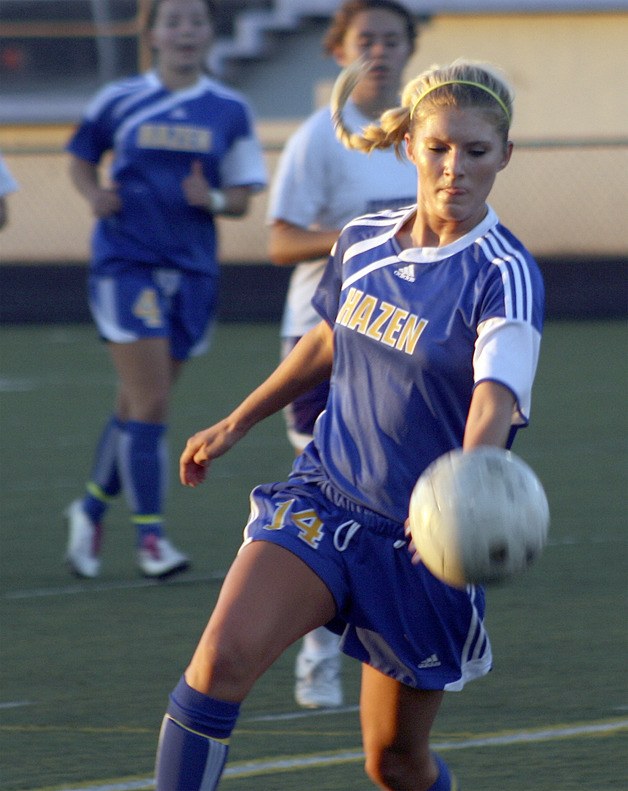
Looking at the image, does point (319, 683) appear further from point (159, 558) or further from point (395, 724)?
point (159, 558)

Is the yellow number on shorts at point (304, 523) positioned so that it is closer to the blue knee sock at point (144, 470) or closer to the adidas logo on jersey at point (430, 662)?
the adidas logo on jersey at point (430, 662)

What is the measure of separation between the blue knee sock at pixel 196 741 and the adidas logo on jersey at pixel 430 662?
A: 1.37 ft

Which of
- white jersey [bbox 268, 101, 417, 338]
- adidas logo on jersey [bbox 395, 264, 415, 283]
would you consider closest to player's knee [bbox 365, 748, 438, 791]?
adidas logo on jersey [bbox 395, 264, 415, 283]

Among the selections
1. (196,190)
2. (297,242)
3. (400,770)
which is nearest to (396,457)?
(400,770)

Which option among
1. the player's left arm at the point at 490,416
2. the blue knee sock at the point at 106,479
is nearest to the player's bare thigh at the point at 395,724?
the player's left arm at the point at 490,416

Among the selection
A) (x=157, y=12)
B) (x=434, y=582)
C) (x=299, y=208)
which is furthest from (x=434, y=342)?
(x=157, y=12)

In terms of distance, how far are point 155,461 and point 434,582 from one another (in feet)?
10.5

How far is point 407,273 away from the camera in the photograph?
346cm

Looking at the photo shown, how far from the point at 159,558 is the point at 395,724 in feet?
10.1

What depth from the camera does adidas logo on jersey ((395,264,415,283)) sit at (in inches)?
136

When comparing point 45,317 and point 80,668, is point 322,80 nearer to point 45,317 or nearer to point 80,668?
point 45,317

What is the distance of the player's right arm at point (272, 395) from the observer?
3.71m

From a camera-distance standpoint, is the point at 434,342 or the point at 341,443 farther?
the point at 341,443

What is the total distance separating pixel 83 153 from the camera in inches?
271
